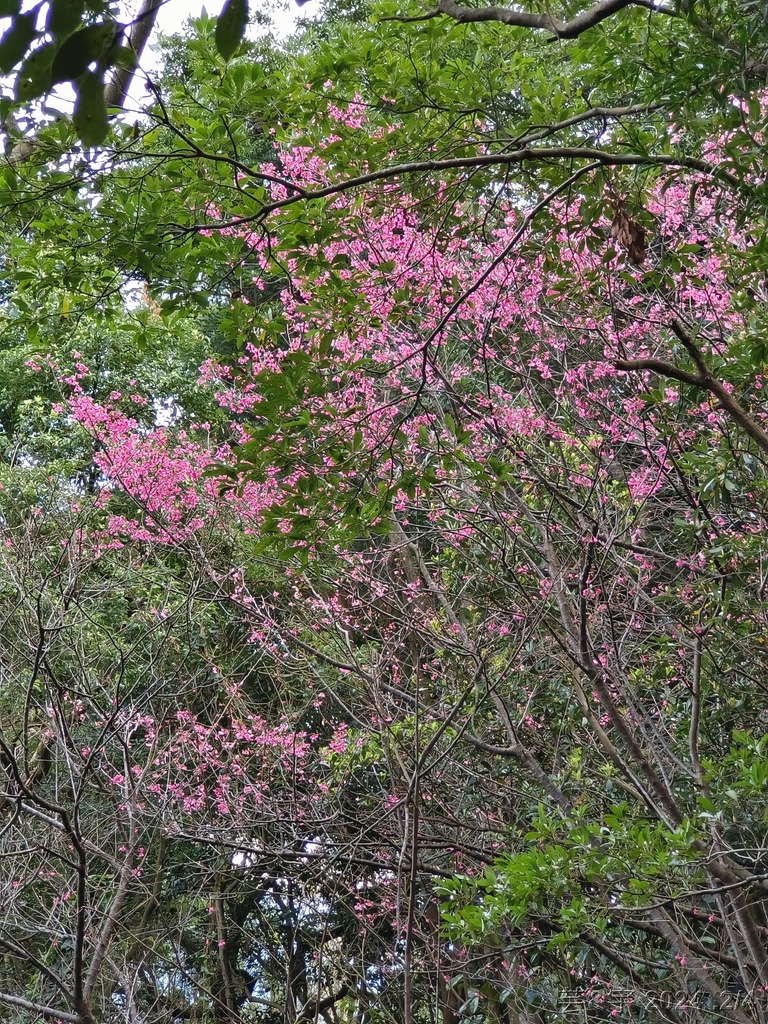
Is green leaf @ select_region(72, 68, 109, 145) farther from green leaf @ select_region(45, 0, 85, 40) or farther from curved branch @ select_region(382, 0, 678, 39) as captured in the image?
curved branch @ select_region(382, 0, 678, 39)

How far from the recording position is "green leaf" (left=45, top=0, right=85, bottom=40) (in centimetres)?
84

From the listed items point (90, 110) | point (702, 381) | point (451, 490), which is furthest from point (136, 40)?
point (451, 490)

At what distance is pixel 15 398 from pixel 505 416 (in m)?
7.79

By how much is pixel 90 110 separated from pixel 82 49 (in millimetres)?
57

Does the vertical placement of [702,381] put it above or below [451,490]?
above

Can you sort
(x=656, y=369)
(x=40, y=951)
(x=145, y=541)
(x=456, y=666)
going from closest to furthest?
(x=656, y=369)
(x=456, y=666)
(x=40, y=951)
(x=145, y=541)

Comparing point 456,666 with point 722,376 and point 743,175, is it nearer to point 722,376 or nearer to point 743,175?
point 722,376

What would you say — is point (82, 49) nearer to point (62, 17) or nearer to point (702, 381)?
point (62, 17)

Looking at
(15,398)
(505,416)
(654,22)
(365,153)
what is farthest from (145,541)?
(654,22)

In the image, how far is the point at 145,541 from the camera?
8.63 metres

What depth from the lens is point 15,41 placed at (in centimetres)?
83

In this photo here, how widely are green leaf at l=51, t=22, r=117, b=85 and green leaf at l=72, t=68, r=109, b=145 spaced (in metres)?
0.01

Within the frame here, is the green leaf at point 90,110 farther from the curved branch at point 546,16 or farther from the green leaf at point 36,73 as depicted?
the curved branch at point 546,16

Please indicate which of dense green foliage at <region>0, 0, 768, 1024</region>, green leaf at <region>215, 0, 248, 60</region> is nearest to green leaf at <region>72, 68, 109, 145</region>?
dense green foliage at <region>0, 0, 768, 1024</region>
